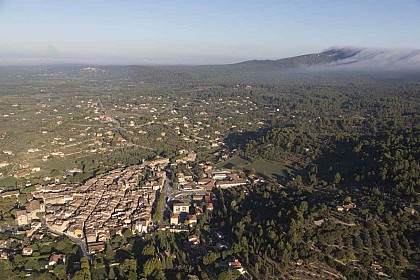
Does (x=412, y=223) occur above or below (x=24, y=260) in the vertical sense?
above

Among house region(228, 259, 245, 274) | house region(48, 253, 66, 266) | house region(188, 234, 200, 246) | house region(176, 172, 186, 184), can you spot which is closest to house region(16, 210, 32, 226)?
house region(48, 253, 66, 266)

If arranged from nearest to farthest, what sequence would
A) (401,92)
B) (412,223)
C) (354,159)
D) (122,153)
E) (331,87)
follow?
(412,223) → (354,159) → (122,153) → (401,92) → (331,87)

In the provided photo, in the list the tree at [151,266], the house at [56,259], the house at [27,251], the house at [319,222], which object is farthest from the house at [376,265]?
the house at [27,251]

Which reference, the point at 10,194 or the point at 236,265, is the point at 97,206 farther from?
the point at 236,265

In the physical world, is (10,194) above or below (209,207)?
above

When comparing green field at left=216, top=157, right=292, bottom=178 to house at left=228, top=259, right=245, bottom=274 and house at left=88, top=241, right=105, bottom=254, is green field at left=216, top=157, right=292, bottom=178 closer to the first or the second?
house at left=228, top=259, right=245, bottom=274

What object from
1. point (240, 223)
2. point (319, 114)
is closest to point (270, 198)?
point (240, 223)

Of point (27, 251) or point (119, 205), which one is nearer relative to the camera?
point (27, 251)

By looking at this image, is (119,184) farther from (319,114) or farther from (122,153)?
(319,114)

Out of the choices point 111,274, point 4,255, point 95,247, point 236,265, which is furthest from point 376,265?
point 4,255
